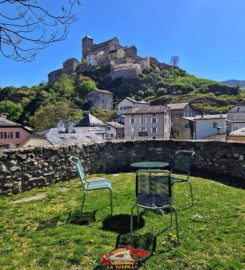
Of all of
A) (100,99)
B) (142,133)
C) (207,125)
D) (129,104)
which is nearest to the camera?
(207,125)

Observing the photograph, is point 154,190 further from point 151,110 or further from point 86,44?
point 86,44

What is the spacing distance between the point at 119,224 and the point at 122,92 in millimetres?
80656

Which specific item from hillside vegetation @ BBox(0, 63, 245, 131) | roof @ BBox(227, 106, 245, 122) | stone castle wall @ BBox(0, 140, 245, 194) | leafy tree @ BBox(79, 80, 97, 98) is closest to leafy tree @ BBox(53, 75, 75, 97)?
hillside vegetation @ BBox(0, 63, 245, 131)

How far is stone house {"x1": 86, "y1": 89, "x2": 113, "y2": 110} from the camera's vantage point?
248 feet

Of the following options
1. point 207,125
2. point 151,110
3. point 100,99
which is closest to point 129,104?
point 100,99

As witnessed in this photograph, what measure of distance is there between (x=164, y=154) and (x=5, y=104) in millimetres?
70277

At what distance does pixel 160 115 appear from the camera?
46.8 metres

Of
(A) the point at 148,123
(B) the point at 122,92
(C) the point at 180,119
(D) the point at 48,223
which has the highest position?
(B) the point at 122,92

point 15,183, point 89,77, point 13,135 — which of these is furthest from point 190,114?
point 15,183

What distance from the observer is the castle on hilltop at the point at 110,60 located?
8744 cm

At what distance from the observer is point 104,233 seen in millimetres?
3668

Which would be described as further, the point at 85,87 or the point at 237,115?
the point at 85,87

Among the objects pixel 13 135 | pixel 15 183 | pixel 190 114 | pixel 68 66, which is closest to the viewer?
pixel 15 183

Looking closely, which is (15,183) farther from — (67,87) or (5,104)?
(67,87)
